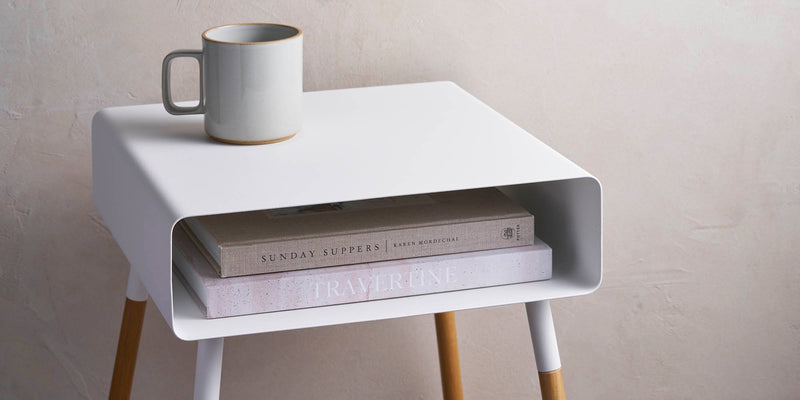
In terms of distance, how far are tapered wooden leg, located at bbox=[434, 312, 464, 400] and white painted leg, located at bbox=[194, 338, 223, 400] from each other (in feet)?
1.52

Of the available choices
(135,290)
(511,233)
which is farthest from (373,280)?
(135,290)

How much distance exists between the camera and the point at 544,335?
3.08 feet

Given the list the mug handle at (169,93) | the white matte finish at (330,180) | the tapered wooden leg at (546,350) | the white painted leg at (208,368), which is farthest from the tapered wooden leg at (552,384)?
the mug handle at (169,93)

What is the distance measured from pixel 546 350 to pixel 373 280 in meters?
0.21

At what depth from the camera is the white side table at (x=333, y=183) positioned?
80cm

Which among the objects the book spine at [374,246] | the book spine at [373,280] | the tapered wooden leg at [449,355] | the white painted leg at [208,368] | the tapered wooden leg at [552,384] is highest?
the book spine at [374,246]

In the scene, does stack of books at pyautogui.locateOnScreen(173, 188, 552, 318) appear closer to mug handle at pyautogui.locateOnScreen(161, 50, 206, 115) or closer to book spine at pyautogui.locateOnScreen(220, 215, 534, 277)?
book spine at pyautogui.locateOnScreen(220, 215, 534, 277)

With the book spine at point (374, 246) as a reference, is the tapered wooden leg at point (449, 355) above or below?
below

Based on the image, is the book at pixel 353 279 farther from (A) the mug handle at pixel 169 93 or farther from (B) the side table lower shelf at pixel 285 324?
(A) the mug handle at pixel 169 93

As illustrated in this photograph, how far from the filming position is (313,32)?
47.8 inches

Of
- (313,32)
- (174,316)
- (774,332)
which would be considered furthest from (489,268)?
(774,332)

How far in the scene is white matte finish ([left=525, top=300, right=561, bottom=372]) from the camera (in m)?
0.93

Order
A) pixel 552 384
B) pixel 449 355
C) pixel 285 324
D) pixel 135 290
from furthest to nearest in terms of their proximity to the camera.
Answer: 1. pixel 449 355
2. pixel 135 290
3. pixel 552 384
4. pixel 285 324

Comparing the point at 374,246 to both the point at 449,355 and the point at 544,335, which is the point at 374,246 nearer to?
the point at 544,335
